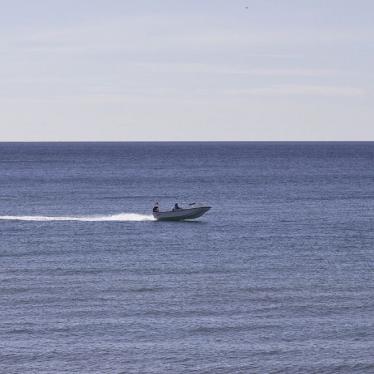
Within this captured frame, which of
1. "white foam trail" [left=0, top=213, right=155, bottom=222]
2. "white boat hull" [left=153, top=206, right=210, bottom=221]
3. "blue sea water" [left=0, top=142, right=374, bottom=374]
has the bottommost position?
"blue sea water" [left=0, top=142, right=374, bottom=374]

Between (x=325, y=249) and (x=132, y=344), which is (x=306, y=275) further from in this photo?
(x=132, y=344)

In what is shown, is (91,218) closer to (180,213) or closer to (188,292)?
(180,213)

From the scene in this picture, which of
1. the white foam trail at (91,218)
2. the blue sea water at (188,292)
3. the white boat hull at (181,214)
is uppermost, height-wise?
the white boat hull at (181,214)

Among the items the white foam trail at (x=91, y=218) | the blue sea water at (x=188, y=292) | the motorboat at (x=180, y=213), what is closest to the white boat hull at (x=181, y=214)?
the motorboat at (x=180, y=213)

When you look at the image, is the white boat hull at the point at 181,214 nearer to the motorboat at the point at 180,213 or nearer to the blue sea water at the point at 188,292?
the motorboat at the point at 180,213

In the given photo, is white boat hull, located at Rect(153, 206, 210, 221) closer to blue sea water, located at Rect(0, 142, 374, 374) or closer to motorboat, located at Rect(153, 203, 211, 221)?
motorboat, located at Rect(153, 203, 211, 221)

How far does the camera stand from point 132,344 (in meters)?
46.1

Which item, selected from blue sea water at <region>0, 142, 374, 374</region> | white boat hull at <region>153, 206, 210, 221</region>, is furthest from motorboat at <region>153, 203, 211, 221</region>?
blue sea water at <region>0, 142, 374, 374</region>

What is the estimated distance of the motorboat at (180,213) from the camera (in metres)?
99.3

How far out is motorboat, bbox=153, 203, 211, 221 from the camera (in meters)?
99.3

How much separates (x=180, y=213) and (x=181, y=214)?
0.48ft

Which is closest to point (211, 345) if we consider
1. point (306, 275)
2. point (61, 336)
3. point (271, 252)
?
point (61, 336)

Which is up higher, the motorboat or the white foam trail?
the motorboat

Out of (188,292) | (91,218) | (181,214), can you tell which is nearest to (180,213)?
(181,214)
